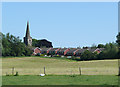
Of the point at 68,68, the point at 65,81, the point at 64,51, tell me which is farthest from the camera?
the point at 64,51

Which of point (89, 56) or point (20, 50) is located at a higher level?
point (20, 50)

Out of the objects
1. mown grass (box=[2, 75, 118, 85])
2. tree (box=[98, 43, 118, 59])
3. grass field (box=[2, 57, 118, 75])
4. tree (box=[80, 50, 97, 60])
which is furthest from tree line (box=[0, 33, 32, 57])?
mown grass (box=[2, 75, 118, 85])

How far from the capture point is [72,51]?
14600 centimetres

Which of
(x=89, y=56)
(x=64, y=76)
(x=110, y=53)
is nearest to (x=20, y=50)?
(x=89, y=56)

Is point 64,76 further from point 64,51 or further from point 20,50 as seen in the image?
point 64,51

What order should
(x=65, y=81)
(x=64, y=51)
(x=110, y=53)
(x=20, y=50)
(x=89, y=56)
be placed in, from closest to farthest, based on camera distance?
(x=65, y=81)
(x=110, y=53)
(x=89, y=56)
(x=20, y=50)
(x=64, y=51)

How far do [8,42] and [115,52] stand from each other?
5416 centimetres

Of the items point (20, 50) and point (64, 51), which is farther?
point (64, 51)

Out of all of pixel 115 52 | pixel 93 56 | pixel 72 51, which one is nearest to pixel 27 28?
pixel 72 51

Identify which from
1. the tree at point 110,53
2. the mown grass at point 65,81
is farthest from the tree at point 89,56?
the mown grass at point 65,81

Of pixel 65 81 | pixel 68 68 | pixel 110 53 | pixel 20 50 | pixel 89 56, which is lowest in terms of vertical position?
pixel 65 81

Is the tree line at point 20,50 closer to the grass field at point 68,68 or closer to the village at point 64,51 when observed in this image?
the grass field at point 68,68

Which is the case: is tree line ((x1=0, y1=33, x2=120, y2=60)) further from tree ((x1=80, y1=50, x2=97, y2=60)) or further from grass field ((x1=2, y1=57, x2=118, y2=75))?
grass field ((x1=2, y1=57, x2=118, y2=75))

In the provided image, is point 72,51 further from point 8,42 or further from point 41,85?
point 41,85
